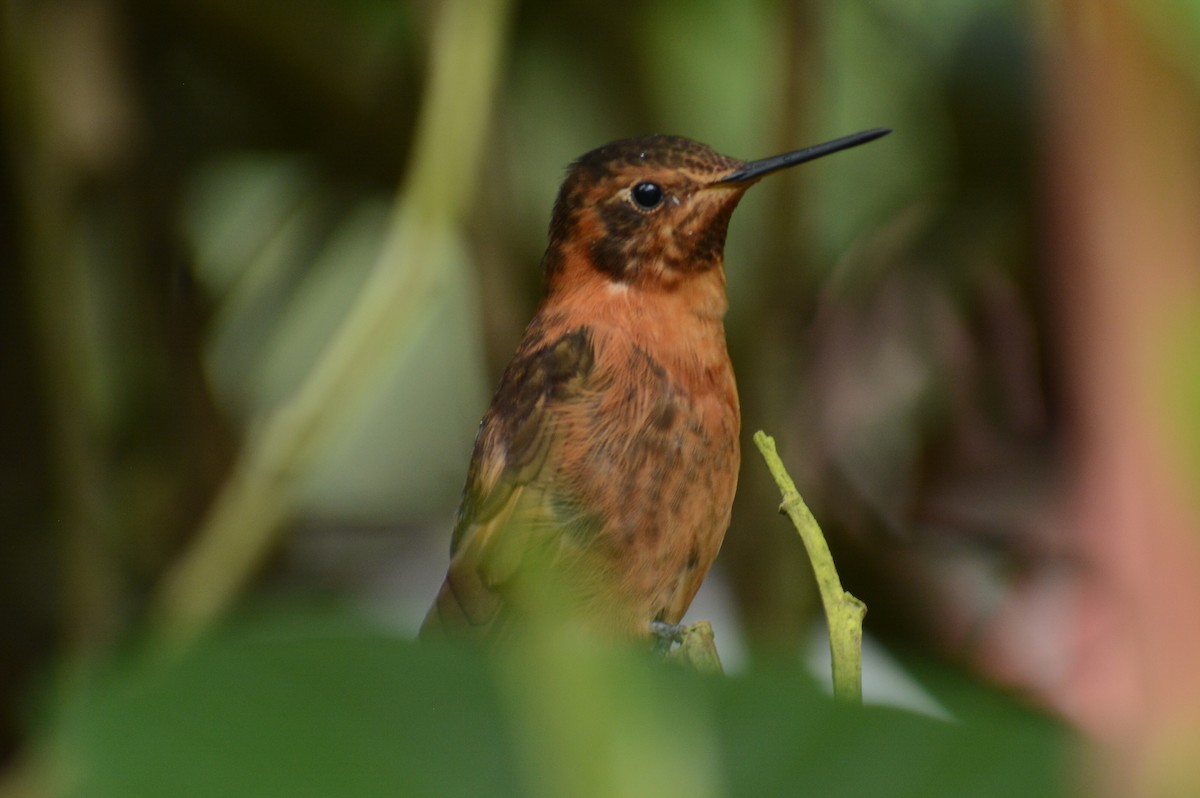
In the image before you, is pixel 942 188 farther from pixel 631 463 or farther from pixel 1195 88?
pixel 1195 88

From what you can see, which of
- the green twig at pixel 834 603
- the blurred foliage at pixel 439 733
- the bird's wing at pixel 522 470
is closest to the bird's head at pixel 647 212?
the bird's wing at pixel 522 470

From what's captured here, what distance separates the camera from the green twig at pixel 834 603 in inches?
28.3

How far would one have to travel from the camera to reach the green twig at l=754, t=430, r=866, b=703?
0.72 meters

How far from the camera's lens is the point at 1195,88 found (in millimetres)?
902

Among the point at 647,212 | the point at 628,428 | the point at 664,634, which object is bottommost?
the point at 664,634

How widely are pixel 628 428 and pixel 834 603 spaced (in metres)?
0.58

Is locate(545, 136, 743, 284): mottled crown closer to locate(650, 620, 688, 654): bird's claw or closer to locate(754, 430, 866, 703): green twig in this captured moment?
locate(650, 620, 688, 654): bird's claw

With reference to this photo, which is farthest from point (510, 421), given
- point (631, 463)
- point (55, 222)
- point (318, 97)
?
point (318, 97)

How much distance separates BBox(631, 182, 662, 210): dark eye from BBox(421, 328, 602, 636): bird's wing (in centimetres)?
14

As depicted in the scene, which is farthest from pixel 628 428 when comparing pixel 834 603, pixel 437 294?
pixel 834 603

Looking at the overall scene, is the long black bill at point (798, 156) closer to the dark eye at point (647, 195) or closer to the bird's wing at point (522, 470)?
the dark eye at point (647, 195)

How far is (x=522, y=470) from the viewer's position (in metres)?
1.36

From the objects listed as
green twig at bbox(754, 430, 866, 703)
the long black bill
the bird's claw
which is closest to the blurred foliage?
green twig at bbox(754, 430, 866, 703)

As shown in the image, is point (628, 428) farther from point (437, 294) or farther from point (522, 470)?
point (437, 294)
